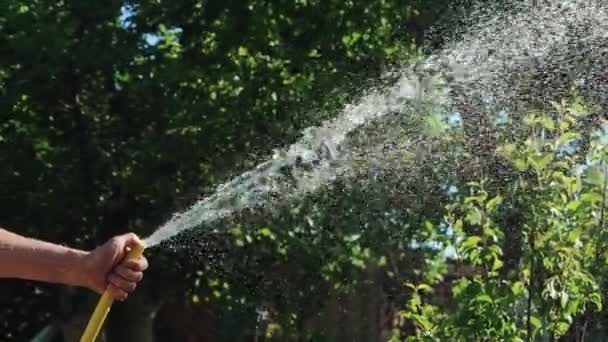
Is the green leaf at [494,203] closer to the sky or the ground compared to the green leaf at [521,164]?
closer to the ground

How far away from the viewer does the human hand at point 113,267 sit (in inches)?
92.4

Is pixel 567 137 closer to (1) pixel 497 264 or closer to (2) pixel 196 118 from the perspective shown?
(1) pixel 497 264

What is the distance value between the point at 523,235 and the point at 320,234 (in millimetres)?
2304

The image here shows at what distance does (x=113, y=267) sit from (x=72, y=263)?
0.08 m

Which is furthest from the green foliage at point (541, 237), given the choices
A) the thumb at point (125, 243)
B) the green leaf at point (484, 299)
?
the thumb at point (125, 243)

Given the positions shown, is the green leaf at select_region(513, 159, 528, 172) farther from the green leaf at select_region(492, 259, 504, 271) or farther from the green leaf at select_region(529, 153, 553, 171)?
the green leaf at select_region(492, 259, 504, 271)

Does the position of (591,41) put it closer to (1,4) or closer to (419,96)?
(419,96)

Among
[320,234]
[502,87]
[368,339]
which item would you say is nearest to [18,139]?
[320,234]

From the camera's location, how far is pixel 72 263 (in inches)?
92.6

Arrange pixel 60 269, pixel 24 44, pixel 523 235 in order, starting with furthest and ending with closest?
pixel 24 44 < pixel 523 235 < pixel 60 269

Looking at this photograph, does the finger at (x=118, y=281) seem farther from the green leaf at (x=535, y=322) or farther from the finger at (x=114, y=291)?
the green leaf at (x=535, y=322)

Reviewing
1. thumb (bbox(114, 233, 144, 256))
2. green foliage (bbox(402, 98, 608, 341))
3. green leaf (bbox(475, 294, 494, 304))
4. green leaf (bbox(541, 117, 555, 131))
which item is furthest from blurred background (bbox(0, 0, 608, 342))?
thumb (bbox(114, 233, 144, 256))

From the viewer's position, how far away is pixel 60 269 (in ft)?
7.74

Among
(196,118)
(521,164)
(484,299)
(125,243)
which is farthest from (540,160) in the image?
(196,118)
